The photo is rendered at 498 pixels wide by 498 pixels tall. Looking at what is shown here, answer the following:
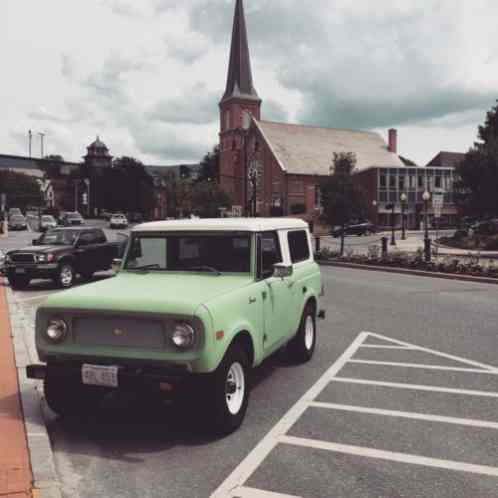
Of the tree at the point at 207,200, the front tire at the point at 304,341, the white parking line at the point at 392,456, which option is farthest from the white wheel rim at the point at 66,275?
the tree at the point at 207,200

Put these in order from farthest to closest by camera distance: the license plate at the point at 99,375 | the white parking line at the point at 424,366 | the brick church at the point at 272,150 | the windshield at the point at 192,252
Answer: the brick church at the point at 272,150 < the white parking line at the point at 424,366 < the windshield at the point at 192,252 < the license plate at the point at 99,375

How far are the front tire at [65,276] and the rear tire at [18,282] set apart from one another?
864 millimetres

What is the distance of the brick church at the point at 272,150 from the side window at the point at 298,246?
60195 mm

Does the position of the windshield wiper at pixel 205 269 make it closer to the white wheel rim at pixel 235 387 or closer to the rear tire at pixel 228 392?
the rear tire at pixel 228 392

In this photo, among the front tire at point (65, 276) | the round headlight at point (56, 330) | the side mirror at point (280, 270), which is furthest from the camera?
the front tire at point (65, 276)

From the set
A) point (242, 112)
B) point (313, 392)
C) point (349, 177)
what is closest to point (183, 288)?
point (313, 392)

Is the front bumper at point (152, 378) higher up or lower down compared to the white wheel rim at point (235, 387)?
higher up

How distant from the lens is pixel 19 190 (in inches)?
4808

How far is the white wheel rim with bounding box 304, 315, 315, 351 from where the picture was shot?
25.4 feet

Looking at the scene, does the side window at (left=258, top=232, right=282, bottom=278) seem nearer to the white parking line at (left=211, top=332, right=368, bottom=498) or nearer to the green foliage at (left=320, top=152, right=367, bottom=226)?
the white parking line at (left=211, top=332, right=368, bottom=498)

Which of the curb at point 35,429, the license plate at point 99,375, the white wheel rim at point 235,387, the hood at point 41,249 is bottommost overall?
the curb at point 35,429

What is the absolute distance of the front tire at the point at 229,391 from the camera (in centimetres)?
488

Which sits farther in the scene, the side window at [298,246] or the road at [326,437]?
the side window at [298,246]

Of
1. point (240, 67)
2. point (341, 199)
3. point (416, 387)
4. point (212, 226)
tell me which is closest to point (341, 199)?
point (341, 199)
